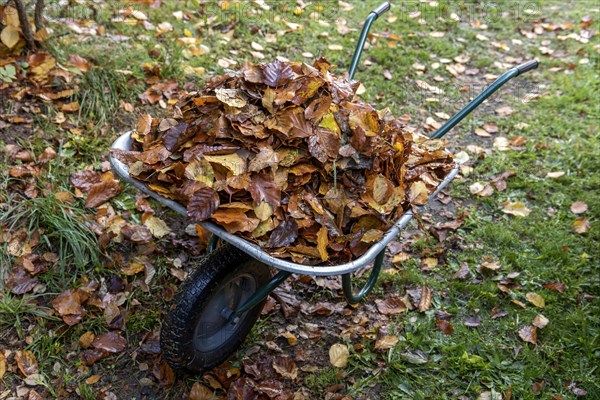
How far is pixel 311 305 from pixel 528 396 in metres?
0.98

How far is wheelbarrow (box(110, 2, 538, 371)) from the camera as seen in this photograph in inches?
67.0

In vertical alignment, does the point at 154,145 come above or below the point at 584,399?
above

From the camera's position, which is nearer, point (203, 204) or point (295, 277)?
point (203, 204)

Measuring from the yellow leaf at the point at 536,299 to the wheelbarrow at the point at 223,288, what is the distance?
87 centimetres

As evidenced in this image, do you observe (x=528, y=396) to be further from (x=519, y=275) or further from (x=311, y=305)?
(x=311, y=305)

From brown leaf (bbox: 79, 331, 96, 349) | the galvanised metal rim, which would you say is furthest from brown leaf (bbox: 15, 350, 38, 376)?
the galvanised metal rim

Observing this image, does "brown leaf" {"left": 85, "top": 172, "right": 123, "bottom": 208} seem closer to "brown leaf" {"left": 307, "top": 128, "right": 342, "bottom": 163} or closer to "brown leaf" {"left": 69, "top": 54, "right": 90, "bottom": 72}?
"brown leaf" {"left": 69, "top": 54, "right": 90, "bottom": 72}

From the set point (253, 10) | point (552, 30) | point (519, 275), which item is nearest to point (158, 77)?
point (253, 10)

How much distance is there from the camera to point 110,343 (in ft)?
7.55

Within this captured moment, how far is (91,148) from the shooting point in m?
2.94

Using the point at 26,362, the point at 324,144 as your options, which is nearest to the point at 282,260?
the point at 324,144

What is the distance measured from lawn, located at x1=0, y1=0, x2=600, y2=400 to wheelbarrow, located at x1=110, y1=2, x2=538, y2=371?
153 millimetres

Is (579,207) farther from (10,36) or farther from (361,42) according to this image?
(10,36)

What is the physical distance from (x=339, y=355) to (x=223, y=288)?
646mm
